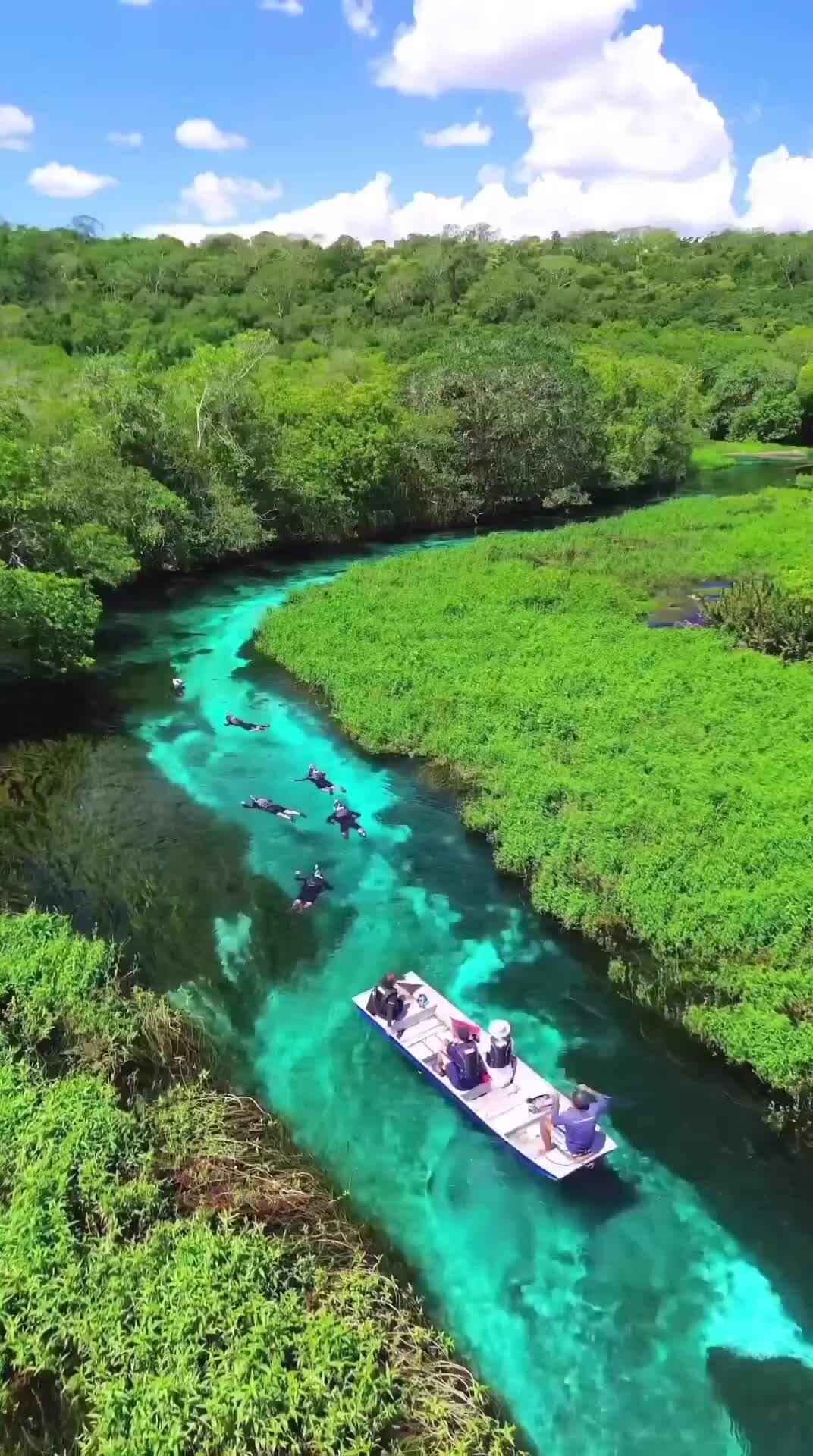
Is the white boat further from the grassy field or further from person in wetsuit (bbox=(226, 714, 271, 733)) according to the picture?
the grassy field

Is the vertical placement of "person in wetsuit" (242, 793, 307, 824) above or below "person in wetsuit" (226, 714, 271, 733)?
below

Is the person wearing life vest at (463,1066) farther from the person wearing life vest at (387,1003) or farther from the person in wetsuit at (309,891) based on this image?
the person in wetsuit at (309,891)

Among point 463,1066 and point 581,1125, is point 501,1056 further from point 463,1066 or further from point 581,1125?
point 581,1125

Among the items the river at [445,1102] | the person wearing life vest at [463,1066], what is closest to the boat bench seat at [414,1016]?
the river at [445,1102]

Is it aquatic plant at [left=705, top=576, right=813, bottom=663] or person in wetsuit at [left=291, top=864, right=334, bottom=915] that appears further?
aquatic plant at [left=705, top=576, right=813, bottom=663]

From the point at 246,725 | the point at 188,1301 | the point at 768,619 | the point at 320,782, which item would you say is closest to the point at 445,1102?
the point at 188,1301

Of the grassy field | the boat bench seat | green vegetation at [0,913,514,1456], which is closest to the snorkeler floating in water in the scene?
the boat bench seat
